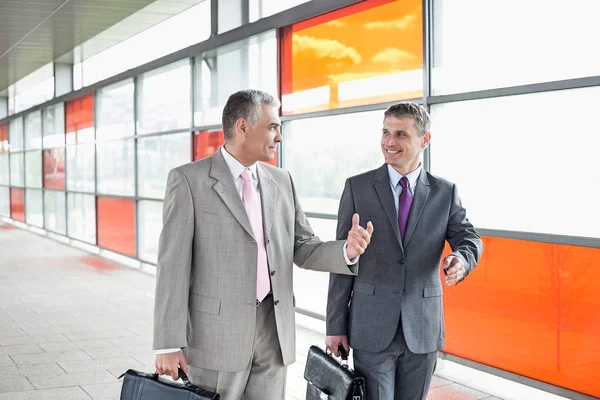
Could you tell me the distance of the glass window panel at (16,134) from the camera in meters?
20.5

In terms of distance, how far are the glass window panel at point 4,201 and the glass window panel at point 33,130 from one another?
3.33 metres

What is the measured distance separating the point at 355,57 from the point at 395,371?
3914 millimetres

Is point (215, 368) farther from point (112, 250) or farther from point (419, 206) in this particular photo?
point (112, 250)

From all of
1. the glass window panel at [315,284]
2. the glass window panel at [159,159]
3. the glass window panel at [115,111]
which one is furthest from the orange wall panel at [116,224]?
the glass window panel at [315,284]

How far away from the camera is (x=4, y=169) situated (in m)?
23.0

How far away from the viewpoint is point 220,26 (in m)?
8.59

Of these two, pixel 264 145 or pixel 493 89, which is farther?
pixel 493 89

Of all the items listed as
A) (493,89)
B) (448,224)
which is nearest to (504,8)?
(493,89)

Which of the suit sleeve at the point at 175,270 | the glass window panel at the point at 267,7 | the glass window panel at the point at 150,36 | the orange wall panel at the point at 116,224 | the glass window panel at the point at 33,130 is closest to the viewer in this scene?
the suit sleeve at the point at 175,270

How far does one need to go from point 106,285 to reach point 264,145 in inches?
302

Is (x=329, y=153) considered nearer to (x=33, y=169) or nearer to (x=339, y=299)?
(x=339, y=299)

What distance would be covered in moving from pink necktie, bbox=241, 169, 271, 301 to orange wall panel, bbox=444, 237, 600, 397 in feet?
8.12

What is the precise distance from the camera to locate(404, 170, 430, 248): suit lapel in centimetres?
280

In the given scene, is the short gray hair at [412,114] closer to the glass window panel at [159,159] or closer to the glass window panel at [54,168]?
the glass window panel at [159,159]
